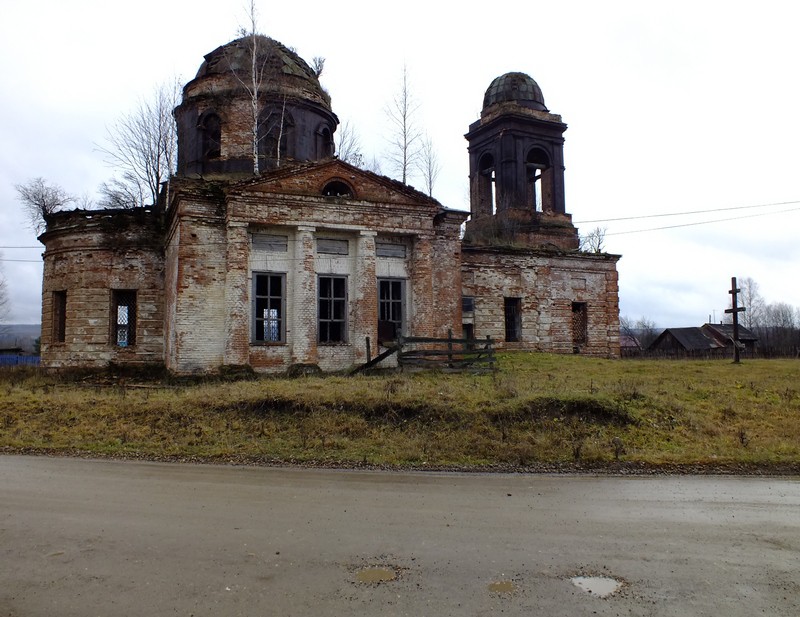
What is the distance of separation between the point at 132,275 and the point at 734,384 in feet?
65.0

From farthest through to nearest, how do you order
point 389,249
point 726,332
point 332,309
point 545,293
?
1. point 726,332
2. point 545,293
3. point 389,249
4. point 332,309

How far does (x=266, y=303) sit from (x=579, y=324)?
49.0ft

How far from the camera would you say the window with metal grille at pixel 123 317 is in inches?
870

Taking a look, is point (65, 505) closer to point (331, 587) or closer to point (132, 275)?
point (331, 587)

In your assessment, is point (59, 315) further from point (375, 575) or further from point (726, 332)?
point (726, 332)

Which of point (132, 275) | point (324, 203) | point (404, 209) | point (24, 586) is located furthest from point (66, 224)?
point (24, 586)

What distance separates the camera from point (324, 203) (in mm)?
19484

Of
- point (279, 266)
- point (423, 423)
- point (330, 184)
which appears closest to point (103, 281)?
point (279, 266)

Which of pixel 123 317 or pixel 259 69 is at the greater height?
pixel 259 69

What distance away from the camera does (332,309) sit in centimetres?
2014

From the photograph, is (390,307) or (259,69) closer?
(390,307)

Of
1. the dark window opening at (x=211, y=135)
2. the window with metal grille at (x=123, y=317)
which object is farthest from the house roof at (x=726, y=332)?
the window with metal grille at (x=123, y=317)

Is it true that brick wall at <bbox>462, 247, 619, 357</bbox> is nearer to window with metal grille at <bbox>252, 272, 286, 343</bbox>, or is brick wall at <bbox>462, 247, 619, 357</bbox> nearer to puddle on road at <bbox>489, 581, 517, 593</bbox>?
window with metal grille at <bbox>252, 272, 286, 343</bbox>

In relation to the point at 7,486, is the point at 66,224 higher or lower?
higher
